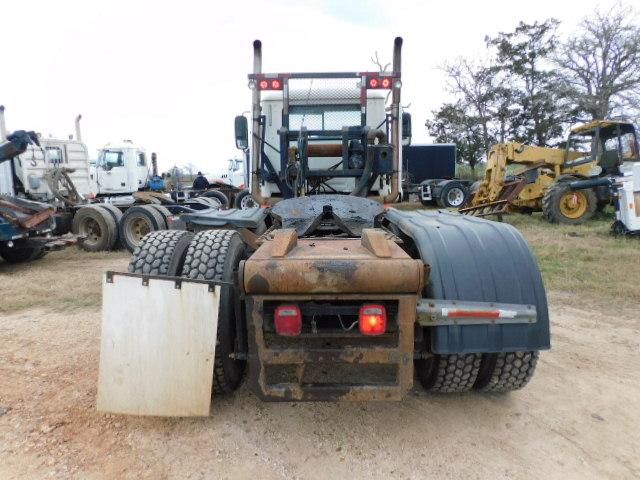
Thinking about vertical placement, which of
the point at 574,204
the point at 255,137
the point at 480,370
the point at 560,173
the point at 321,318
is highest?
the point at 255,137

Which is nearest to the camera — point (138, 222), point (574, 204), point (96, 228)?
point (138, 222)

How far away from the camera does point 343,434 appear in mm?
2631

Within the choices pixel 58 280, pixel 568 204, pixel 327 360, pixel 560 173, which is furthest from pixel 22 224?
pixel 560 173

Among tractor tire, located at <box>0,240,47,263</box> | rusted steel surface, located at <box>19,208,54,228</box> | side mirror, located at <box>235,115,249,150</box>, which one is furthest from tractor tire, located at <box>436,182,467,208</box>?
side mirror, located at <box>235,115,249,150</box>

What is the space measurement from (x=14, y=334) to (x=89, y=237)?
5.94 metres

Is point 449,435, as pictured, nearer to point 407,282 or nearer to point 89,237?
point 407,282

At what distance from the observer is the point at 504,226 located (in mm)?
2850

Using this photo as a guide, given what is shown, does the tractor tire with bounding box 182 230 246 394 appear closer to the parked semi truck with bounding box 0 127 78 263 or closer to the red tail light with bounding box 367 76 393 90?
the red tail light with bounding box 367 76 393 90

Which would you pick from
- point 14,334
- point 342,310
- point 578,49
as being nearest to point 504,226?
point 342,310

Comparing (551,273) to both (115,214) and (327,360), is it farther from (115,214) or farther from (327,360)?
(115,214)

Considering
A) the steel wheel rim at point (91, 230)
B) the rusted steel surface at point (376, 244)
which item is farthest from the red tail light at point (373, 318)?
the steel wheel rim at point (91, 230)

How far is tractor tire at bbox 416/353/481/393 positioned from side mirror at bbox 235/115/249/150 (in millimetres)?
3286

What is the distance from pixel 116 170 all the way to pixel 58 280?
28.9 feet

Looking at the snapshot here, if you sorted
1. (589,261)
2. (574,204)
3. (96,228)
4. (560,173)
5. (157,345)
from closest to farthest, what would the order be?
(157,345) < (589,261) < (96,228) < (574,204) < (560,173)
